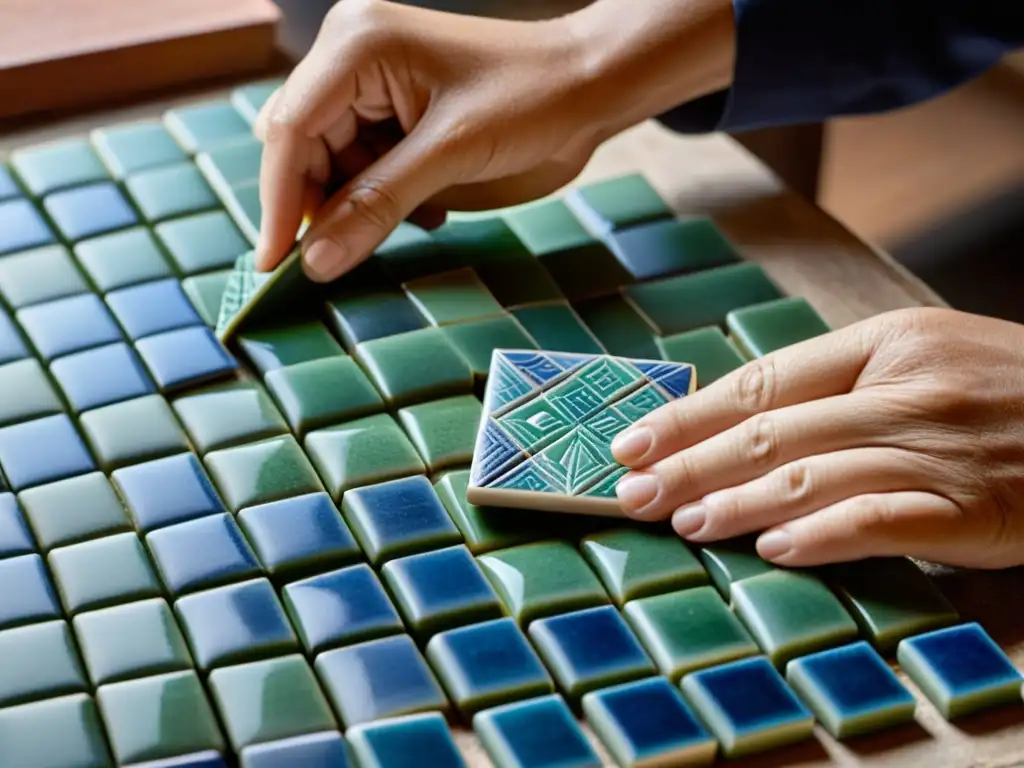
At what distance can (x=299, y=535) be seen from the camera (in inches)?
30.9

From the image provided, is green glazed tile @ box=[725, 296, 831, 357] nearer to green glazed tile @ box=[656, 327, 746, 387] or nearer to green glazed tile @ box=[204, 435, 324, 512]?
green glazed tile @ box=[656, 327, 746, 387]

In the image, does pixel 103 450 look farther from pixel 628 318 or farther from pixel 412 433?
pixel 628 318

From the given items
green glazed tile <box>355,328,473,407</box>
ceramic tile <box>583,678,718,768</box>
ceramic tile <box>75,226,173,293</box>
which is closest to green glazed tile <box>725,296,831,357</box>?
green glazed tile <box>355,328,473,407</box>

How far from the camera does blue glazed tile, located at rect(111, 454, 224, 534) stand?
0.80m

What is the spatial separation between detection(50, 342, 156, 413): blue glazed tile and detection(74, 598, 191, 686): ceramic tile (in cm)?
18

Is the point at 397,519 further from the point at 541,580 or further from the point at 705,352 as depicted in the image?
the point at 705,352

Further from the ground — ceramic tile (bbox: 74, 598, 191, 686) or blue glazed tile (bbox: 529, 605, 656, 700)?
blue glazed tile (bbox: 529, 605, 656, 700)

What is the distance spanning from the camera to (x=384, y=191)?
0.97 m

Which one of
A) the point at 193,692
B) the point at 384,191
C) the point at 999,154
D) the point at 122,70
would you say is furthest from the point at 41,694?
the point at 999,154

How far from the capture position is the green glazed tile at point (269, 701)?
2.24 ft

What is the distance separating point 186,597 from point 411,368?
0.23m

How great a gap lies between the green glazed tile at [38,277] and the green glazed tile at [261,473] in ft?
0.72

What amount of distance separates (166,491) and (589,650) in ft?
0.89

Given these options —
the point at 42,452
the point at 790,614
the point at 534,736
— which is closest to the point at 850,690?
the point at 790,614
